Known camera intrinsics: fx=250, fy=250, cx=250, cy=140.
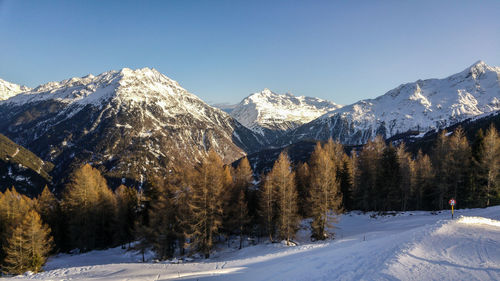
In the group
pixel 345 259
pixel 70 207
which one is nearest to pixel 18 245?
pixel 70 207

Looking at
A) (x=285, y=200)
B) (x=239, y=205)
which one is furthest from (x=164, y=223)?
(x=285, y=200)

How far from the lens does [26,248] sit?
110 feet

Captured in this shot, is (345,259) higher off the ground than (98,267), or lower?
higher

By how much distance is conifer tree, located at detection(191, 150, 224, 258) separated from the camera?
108 ft

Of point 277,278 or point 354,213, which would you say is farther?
point 354,213

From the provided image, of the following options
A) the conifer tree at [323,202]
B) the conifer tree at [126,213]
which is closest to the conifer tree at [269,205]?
the conifer tree at [323,202]

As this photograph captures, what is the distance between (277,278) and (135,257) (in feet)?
104

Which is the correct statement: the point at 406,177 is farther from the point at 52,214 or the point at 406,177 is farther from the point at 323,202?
the point at 52,214

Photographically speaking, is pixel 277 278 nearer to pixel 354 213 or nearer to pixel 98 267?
pixel 98 267

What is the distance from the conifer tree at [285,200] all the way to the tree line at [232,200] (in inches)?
5.6

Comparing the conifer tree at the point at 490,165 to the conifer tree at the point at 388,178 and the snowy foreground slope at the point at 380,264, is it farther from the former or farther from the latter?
the snowy foreground slope at the point at 380,264

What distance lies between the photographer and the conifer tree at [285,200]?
34.1 m

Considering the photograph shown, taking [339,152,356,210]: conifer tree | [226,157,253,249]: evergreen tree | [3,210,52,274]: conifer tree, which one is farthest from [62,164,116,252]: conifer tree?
[339,152,356,210]: conifer tree

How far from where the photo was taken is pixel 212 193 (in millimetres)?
33812
